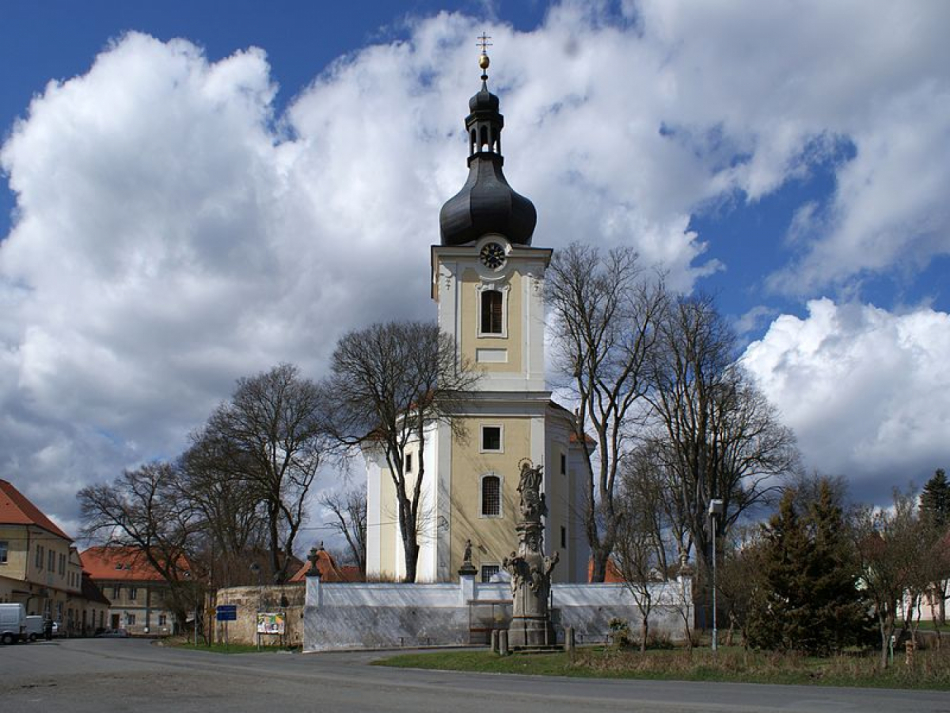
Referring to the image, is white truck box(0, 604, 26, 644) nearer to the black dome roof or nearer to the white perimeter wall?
the white perimeter wall

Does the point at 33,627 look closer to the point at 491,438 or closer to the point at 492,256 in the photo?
the point at 491,438

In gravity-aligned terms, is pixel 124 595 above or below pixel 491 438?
below

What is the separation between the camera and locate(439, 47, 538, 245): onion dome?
4631 cm

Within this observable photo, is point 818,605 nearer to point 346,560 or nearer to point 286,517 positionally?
point 286,517

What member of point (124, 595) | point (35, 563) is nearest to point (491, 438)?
point (35, 563)

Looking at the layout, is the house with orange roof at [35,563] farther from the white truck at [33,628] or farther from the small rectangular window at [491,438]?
the small rectangular window at [491,438]

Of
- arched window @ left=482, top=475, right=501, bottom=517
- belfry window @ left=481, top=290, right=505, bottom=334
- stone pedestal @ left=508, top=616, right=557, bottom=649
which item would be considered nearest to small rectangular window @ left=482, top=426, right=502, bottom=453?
arched window @ left=482, top=475, right=501, bottom=517

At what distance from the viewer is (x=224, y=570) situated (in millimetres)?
50656

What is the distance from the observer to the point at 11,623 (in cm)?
5022

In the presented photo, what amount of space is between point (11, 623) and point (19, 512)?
2731 centimetres

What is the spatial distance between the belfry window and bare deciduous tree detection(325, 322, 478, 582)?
9.01 feet

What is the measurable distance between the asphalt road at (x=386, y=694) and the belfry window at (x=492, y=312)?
22648 millimetres

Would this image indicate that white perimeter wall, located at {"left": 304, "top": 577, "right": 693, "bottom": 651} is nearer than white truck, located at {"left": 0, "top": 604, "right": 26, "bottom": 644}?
Yes

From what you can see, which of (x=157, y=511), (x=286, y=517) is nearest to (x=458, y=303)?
(x=286, y=517)
